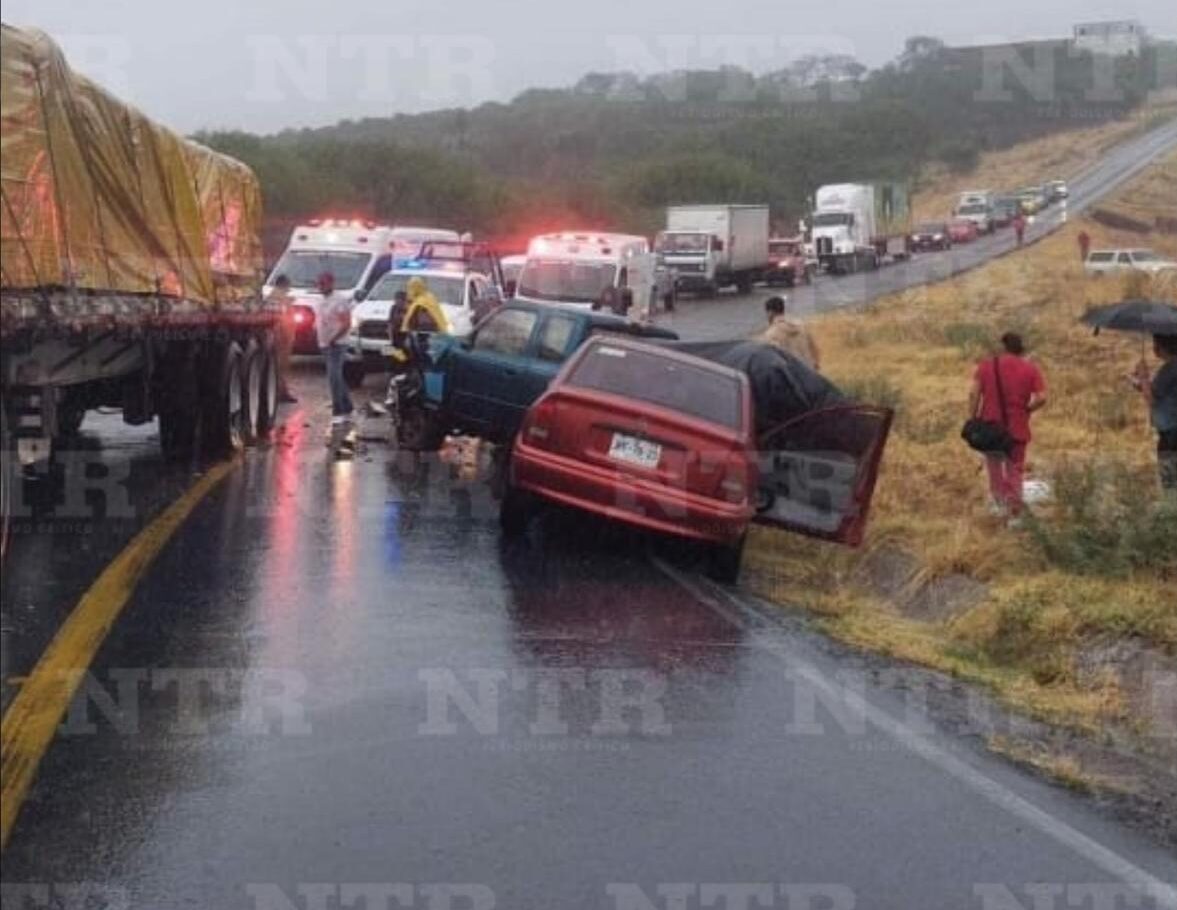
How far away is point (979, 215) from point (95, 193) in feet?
235

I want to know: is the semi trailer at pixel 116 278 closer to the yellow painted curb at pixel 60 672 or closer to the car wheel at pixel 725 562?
the yellow painted curb at pixel 60 672

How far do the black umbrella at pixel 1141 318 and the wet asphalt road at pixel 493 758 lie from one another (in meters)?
4.19

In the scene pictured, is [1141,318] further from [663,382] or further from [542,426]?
[542,426]

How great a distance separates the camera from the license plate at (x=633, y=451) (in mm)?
12234

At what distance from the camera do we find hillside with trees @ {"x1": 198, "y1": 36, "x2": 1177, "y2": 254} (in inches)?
2840

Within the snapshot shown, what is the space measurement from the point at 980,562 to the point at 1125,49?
80.7 metres

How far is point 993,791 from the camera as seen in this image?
23.7 feet

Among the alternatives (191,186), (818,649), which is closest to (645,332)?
(191,186)

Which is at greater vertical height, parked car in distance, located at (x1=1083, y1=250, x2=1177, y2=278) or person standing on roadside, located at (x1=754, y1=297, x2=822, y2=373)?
person standing on roadside, located at (x1=754, y1=297, x2=822, y2=373)

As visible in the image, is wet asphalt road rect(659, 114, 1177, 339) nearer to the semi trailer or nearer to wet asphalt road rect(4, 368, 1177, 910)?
the semi trailer

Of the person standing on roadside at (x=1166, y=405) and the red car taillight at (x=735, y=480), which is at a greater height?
the person standing on roadside at (x=1166, y=405)

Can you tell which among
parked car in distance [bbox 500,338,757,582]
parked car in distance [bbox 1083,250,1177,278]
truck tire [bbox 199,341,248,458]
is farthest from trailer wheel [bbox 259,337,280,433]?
parked car in distance [bbox 1083,250,1177,278]

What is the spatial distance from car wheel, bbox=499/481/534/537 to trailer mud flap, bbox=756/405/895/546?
5.23ft

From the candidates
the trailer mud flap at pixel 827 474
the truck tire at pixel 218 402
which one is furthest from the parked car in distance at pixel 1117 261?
the trailer mud flap at pixel 827 474
